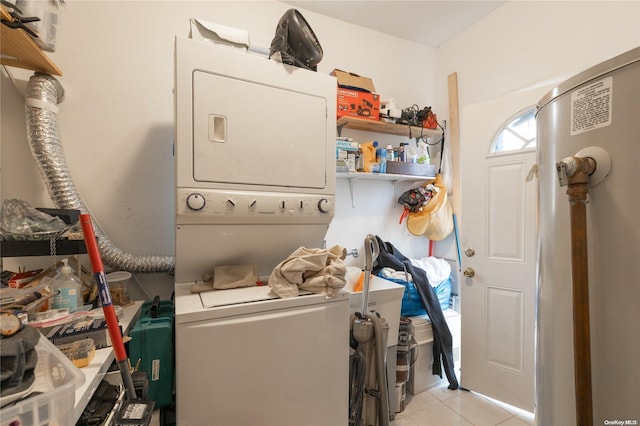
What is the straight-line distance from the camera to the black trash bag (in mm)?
1505

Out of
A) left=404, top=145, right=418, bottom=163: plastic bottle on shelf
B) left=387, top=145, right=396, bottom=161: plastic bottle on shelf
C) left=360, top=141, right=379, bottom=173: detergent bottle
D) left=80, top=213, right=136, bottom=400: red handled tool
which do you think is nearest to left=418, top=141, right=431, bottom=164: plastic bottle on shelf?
left=404, top=145, right=418, bottom=163: plastic bottle on shelf

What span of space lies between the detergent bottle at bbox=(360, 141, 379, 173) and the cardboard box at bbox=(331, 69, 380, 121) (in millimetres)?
234

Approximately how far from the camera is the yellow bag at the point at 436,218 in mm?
2641

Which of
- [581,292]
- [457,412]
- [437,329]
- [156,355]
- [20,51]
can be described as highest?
[20,51]

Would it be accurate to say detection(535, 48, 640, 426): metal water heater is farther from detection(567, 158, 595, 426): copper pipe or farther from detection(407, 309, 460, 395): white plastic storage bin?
detection(407, 309, 460, 395): white plastic storage bin

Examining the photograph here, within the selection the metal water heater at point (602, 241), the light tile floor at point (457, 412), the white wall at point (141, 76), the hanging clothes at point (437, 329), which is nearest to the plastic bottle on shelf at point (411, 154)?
the white wall at point (141, 76)

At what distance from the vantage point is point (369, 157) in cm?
242

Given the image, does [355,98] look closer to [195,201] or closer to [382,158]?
[382,158]

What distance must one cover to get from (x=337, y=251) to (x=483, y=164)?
1.48m

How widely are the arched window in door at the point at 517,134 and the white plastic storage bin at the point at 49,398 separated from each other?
8.44ft

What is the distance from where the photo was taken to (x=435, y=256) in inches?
117

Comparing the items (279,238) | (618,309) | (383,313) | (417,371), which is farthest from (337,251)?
(417,371)

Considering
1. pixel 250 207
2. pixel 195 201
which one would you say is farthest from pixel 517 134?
pixel 195 201

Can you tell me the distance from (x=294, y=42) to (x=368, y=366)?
1945mm
